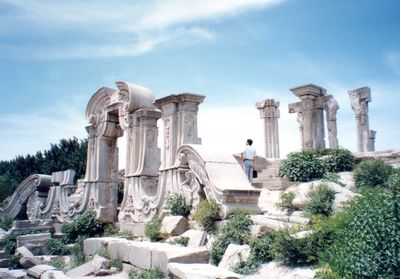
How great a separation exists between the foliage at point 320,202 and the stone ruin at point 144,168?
3.96ft

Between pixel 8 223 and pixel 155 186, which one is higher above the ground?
pixel 155 186

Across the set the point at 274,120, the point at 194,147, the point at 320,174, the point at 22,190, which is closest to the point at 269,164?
the point at 320,174

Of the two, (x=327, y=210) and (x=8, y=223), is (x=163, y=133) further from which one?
(x=8, y=223)

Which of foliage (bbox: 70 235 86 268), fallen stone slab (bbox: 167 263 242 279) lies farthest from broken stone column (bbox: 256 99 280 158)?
fallen stone slab (bbox: 167 263 242 279)

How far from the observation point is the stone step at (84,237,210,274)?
6.93 m

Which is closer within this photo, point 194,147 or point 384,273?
point 384,273

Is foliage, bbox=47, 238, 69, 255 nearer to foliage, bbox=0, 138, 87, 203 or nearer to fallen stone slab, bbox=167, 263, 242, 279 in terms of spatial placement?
fallen stone slab, bbox=167, 263, 242, 279

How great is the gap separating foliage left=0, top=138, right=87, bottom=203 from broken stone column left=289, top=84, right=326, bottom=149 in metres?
16.7

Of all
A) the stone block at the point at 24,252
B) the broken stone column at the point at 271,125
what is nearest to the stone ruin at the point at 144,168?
the stone block at the point at 24,252

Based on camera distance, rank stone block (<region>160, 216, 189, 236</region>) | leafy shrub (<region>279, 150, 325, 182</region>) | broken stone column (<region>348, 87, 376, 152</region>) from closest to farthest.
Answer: stone block (<region>160, 216, 189, 236</region>) < leafy shrub (<region>279, 150, 325, 182</region>) < broken stone column (<region>348, 87, 376, 152</region>)

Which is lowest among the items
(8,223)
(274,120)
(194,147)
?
(8,223)

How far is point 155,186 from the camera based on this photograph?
1232cm

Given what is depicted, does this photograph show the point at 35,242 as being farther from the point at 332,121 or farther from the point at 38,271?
the point at 332,121

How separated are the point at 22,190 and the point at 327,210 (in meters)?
14.2
